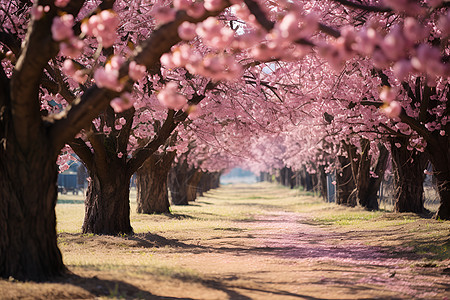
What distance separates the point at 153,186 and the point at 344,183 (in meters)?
10.9

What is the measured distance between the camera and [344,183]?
2669cm

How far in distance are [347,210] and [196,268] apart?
1688cm

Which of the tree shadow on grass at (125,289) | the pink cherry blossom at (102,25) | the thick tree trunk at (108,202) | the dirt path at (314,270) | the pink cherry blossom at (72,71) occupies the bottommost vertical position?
the dirt path at (314,270)

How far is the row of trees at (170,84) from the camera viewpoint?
4.93 metres

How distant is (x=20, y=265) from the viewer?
254 inches

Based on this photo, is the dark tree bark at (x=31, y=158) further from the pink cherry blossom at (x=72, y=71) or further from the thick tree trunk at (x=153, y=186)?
the thick tree trunk at (x=153, y=186)

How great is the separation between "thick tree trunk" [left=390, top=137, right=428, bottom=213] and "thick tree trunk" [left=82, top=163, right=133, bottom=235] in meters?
9.58

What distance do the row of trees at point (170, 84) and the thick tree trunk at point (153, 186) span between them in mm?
102

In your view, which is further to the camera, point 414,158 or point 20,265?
point 414,158

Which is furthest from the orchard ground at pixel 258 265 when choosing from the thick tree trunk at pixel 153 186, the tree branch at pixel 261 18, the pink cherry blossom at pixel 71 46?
the thick tree trunk at pixel 153 186

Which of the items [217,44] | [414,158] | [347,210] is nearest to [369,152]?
[347,210]

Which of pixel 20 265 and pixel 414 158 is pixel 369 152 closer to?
pixel 414 158

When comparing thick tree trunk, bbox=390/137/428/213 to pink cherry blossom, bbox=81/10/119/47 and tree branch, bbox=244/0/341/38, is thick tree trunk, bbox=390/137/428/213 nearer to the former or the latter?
tree branch, bbox=244/0/341/38

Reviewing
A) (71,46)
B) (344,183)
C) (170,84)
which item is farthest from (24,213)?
(344,183)
